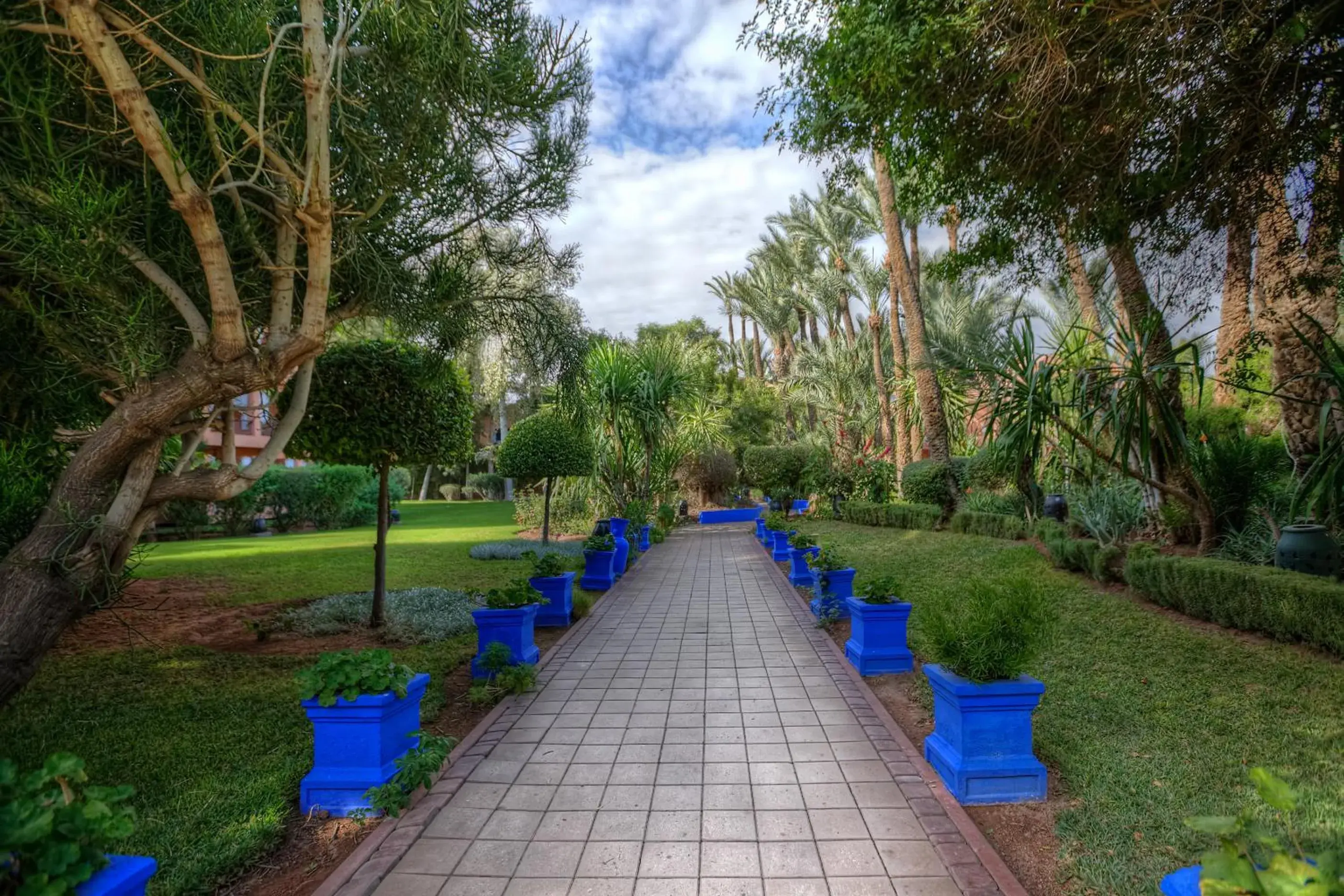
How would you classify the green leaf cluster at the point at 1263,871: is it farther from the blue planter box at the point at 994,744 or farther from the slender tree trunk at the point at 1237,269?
the slender tree trunk at the point at 1237,269

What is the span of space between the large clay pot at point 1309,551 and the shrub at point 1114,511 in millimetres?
2067

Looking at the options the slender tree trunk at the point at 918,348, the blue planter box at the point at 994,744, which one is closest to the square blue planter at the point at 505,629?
the blue planter box at the point at 994,744

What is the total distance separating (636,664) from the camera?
18.3 ft

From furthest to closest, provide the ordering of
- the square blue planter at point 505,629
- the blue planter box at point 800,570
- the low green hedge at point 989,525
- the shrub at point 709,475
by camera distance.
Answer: the shrub at point 709,475
the low green hedge at point 989,525
the blue planter box at point 800,570
the square blue planter at point 505,629

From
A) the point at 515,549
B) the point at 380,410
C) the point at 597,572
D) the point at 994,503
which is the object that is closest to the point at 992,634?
the point at 380,410

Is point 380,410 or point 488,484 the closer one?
point 380,410

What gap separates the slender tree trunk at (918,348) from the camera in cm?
1375

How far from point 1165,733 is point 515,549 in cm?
1052

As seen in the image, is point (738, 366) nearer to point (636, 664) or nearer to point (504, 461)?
point (504, 461)

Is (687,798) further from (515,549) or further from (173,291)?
(515,549)

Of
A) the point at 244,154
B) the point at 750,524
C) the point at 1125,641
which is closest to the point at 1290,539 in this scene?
the point at 1125,641

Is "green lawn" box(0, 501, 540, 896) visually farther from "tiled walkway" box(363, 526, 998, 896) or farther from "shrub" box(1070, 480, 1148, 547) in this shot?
"shrub" box(1070, 480, 1148, 547)

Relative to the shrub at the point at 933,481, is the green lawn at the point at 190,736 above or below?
below

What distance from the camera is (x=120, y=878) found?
1.62 metres
